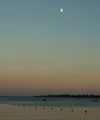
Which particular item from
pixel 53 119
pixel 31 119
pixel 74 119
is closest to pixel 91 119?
pixel 74 119

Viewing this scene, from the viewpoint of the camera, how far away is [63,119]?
48344mm

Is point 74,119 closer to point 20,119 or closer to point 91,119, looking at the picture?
point 91,119

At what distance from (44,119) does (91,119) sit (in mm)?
7925

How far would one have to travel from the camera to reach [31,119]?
4734cm

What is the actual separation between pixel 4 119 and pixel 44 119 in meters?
6.64

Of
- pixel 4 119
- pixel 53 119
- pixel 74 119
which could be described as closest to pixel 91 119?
pixel 74 119

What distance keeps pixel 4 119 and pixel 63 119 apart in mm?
9897

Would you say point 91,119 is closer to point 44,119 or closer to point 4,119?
point 44,119

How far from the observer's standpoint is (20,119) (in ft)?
154

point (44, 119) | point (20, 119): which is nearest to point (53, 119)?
point (44, 119)

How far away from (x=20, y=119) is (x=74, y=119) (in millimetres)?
9061

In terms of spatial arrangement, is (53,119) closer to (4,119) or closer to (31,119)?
(31,119)

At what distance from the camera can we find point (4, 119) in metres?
46.6

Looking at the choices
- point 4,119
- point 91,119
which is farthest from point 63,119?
point 4,119
